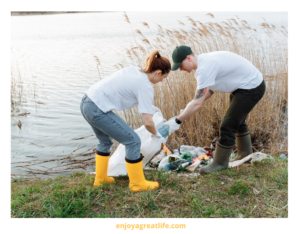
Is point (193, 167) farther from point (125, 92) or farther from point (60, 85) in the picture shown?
point (60, 85)

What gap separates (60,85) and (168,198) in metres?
6.17

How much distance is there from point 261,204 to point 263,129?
202 centimetres

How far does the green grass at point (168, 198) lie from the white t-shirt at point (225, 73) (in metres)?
1.06

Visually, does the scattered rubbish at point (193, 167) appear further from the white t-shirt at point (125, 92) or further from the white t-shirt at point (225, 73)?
the white t-shirt at point (125, 92)

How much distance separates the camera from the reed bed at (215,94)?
170 inches

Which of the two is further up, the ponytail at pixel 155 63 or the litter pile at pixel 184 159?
the ponytail at pixel 155 63

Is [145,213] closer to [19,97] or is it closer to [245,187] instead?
[245,187]

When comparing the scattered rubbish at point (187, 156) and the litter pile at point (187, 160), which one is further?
the scattered rubbish at point (187, 156)

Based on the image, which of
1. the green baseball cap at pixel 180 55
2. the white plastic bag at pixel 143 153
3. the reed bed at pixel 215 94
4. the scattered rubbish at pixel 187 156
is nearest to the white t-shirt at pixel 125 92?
the green baseball cap at pixel 180 55

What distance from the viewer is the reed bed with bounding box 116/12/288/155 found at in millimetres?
4316

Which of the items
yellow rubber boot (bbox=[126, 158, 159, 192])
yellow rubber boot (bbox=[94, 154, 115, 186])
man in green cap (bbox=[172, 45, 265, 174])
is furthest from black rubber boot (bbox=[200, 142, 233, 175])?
yellow rubber boot (bbox=[94, 154, 115, 186])

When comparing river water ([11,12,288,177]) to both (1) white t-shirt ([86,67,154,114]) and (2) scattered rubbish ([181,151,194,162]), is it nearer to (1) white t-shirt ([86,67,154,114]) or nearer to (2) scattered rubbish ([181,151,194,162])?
(2) scattered rubbish ([181,151,194,162])

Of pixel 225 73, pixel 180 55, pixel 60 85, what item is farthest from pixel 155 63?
pixel 60 85

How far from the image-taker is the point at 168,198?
265 cm
